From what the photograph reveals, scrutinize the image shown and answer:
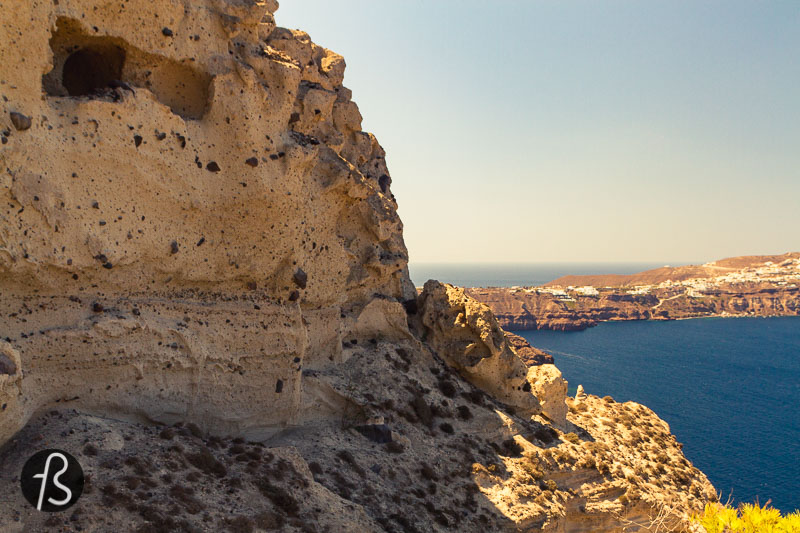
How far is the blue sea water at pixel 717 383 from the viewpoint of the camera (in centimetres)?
5056

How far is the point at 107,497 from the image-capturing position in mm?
11953

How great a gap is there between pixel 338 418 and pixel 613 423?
2272 centimetres

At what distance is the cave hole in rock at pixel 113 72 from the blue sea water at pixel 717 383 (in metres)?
44.6

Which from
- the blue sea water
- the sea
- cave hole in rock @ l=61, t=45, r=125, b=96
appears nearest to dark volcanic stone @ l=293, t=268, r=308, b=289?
cave hole in rock @ l=61, t=45, r=125, b=96

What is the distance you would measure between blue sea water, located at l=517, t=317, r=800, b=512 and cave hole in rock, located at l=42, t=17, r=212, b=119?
44565 millimetres

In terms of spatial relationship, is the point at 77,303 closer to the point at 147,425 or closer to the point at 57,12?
the point at 147,425

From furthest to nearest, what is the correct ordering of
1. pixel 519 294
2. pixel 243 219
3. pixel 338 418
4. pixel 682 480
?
pixel 519 294 → pixel 682 480 → pixel 338 418 → pixel 243 219

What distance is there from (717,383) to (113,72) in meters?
89.9

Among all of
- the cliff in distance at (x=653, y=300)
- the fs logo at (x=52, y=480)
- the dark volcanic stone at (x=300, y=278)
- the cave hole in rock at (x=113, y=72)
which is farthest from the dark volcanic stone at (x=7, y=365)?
the cliff in distance at (x=653, y=300)

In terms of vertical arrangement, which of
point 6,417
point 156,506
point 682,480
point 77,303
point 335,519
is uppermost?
point 77,303

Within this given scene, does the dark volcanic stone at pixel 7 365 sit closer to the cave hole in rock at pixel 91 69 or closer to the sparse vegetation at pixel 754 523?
the cave hole in rock at pixel 91 69

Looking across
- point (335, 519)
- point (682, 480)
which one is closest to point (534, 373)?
point (682, 480)

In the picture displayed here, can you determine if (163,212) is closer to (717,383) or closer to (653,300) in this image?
(717,383)

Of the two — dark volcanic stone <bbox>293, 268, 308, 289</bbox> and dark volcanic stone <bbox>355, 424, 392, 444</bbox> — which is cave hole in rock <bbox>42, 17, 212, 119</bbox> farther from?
dark volcanic stone <bbox>355, 424, 392, 444</bbox>
